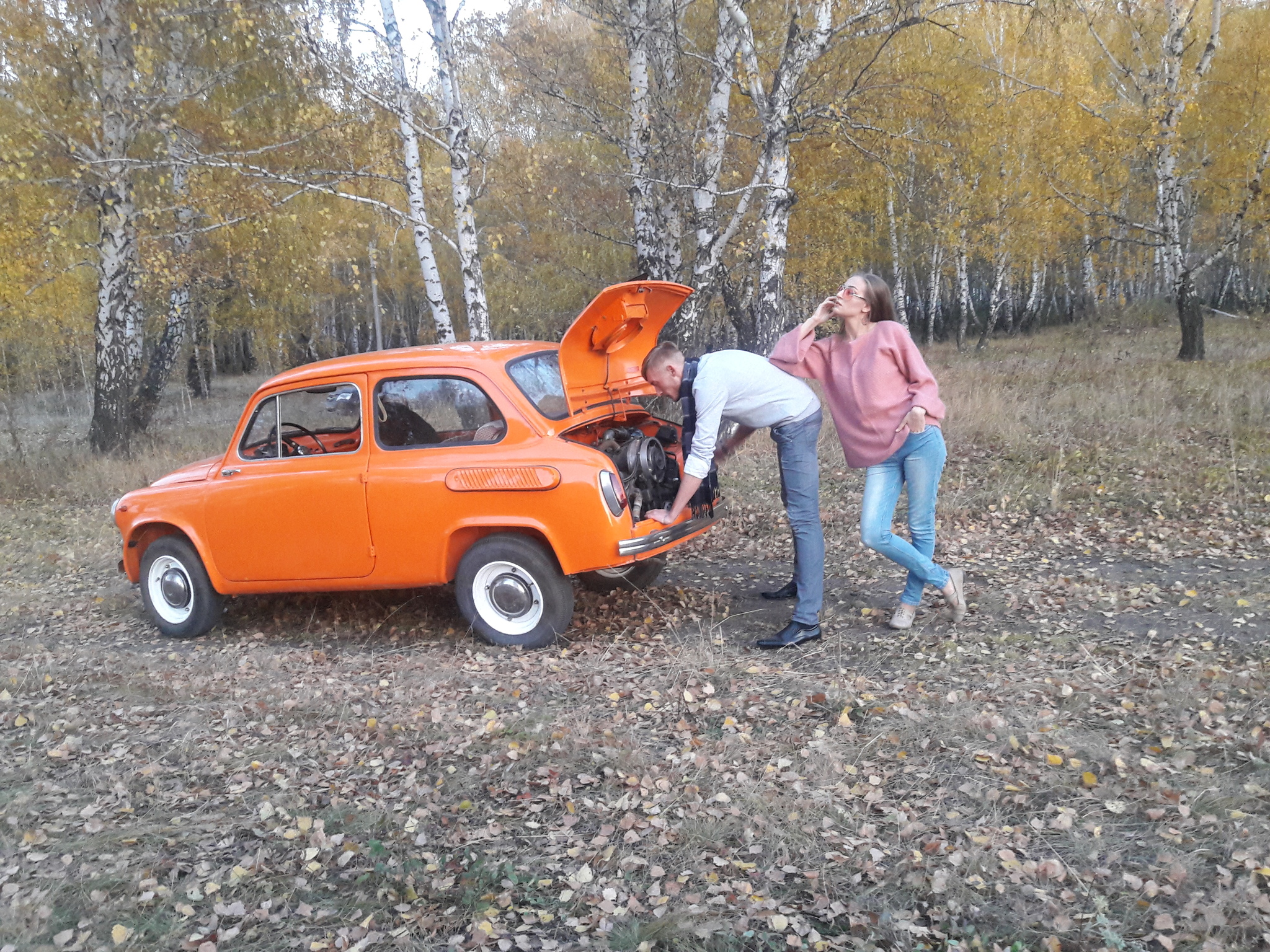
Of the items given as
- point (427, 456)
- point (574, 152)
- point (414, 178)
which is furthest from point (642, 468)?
point (574, 152)

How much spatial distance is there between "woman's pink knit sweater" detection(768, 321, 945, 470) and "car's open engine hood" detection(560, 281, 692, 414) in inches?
38.9

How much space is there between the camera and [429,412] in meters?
5.87

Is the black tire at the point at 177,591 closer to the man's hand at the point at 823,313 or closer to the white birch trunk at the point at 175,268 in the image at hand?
the man's hand at the point at 823,313

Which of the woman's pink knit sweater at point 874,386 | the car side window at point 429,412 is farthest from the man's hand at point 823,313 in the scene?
the car side window at point 429,412

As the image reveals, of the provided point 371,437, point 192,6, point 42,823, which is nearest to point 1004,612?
point 371,437

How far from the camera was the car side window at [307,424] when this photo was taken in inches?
237

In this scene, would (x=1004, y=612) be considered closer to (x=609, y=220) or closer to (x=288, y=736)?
(x=288, y=736)

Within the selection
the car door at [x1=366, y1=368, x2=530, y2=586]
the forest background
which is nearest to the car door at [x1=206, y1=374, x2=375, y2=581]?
the car door at [x1=366, y1=368, x2=530, y2=586]

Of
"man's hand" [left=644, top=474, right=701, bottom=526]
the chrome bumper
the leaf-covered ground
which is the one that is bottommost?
the leaf-covered ground

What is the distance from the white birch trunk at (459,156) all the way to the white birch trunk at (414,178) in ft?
1.22

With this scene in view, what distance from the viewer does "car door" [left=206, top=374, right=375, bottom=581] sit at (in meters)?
5.86

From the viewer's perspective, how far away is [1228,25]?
2531 centimetres

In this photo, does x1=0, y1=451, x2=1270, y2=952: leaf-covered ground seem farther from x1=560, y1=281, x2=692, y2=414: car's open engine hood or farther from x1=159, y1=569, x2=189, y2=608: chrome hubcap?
x1=560, y1=281, x2=692, y2=414: car's open engine hood

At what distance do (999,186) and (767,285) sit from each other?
1610 centimetres
